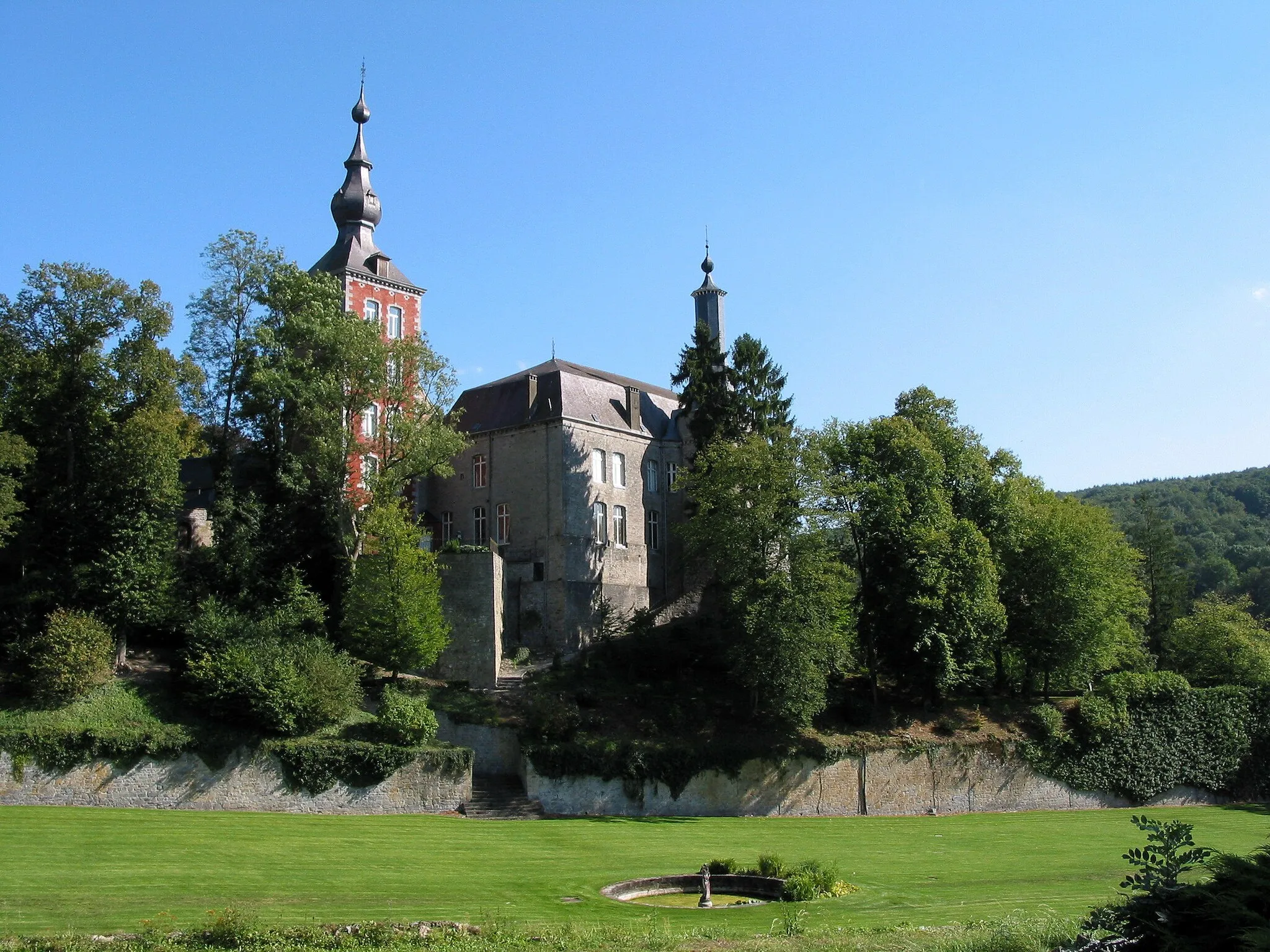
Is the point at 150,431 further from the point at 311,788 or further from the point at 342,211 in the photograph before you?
the point at 342,211

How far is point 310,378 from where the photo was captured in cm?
3331

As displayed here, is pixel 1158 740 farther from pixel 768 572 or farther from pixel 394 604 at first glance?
pixel 394 604

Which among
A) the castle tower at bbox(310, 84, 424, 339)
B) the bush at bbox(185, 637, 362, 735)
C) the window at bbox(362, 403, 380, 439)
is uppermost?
the castle tower at bbox(310, 84, 424, 339)

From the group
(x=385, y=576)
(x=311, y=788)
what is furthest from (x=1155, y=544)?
(x=311, y=788)

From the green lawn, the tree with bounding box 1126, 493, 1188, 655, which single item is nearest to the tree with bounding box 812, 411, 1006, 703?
the green lawn

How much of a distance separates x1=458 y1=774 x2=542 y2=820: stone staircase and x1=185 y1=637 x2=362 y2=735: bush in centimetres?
407

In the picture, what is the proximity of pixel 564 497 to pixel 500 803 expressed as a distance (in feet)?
43.5

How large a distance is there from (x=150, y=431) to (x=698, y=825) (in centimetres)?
1801

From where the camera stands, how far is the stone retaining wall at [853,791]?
97.0 feet

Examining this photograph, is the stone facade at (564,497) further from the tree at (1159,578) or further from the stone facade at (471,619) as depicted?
the tree at (1159,578)

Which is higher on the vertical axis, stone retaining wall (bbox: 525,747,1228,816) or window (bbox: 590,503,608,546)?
window (bbox: 590,503,608,546)

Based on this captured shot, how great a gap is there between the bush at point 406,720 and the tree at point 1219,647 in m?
30.2

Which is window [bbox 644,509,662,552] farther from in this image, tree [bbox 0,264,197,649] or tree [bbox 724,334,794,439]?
tree [bbox 0,264,197,649]

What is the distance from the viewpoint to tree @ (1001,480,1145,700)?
3703cm
